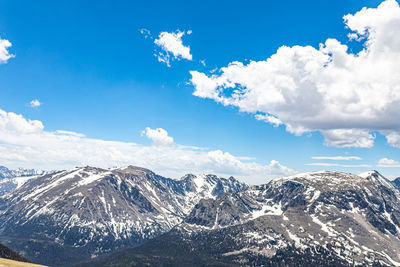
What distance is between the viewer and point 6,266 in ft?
235
